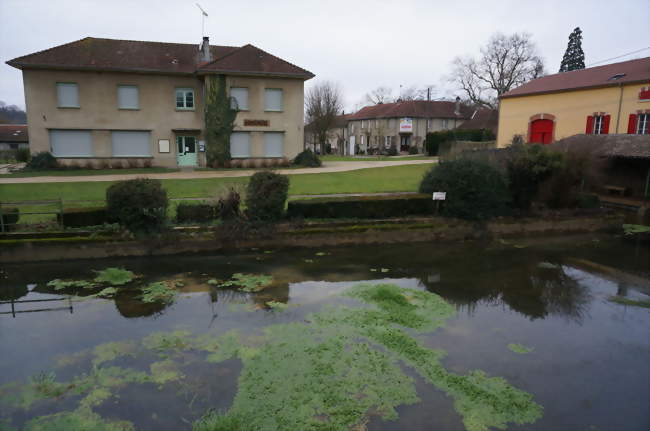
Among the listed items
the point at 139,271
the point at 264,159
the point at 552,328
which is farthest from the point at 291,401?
the point at 264,159

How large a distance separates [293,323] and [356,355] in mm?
1400

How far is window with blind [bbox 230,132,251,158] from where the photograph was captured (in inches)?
1067

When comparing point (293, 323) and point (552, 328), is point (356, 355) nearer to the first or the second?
point (293, 323)

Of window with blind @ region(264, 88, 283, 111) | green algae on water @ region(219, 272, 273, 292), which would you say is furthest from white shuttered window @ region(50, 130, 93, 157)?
green algae on water @ region(219, 272, 273, 292)

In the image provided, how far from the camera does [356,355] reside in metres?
6.02

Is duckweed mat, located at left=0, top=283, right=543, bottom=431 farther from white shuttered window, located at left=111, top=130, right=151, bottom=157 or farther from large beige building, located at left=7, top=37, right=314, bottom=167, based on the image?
white shuttered window, located at left=111, top=130, right=151, bottom=157

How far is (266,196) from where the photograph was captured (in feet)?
39.1

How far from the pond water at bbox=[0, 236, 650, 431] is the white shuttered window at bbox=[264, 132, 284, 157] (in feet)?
59.8

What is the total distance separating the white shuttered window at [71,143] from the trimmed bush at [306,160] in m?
12.0

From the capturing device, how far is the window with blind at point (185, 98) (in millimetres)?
26812

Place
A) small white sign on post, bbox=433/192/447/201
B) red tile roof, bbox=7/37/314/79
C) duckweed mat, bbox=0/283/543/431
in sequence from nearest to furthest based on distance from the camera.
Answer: duckweed mat, bbox=0/283/543/431 < small white sign on post, bbox=433/192/447/201 < red tile roof, bbox=7/37/314/79

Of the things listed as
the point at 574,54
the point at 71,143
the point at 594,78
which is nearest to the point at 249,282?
the point at 71,143

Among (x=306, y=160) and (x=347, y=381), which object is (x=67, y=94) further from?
(x=347, y=381)

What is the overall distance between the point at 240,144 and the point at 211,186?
10085mm
